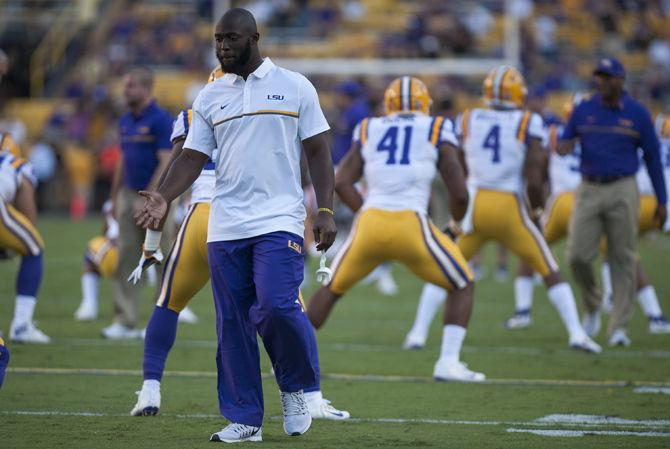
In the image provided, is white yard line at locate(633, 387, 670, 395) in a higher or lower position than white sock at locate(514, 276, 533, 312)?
higher

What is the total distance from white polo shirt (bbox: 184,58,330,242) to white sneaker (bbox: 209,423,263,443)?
93 centimetres

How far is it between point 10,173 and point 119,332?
5.64ft

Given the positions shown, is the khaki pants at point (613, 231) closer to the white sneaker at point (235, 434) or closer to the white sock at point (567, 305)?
the white sock at point (567, 305)

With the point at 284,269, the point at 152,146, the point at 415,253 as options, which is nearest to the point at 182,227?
the point at 284,269

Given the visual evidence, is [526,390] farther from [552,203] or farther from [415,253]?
[552,203]

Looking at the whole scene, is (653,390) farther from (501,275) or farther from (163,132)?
(501,275)

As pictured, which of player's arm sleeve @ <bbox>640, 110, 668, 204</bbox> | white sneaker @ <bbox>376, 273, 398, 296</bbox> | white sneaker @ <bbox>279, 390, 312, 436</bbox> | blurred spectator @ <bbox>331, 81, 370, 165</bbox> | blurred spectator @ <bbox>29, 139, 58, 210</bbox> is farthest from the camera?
blurred spectator @ <bbox>29, 139, 58, 210</bbox>

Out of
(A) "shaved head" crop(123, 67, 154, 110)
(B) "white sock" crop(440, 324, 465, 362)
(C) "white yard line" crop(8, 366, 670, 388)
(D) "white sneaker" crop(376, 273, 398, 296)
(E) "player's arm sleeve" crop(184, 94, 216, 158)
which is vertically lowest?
(D) "white sneaker" crop(376, 273, 398, 296)

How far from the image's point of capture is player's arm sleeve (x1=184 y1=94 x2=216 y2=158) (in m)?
6.20

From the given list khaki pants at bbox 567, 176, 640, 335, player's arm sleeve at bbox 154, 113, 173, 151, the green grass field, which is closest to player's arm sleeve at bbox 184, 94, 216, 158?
the green grass field

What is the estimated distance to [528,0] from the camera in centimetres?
2973

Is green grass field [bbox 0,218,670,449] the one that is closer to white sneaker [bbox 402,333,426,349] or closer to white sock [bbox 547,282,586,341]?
white sneaker [bbox 402,333,426,349]

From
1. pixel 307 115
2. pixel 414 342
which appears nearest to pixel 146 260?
pixel 307 115

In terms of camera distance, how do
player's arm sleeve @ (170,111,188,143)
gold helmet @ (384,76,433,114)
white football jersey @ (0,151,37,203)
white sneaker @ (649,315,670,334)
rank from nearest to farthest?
player's arm sleeve @ (170,111,188,143) → gold helmet @ (384,76,433,114) → white football jersey @ (0,151,37,203) → white sneaker @ (649,315,670,334)
